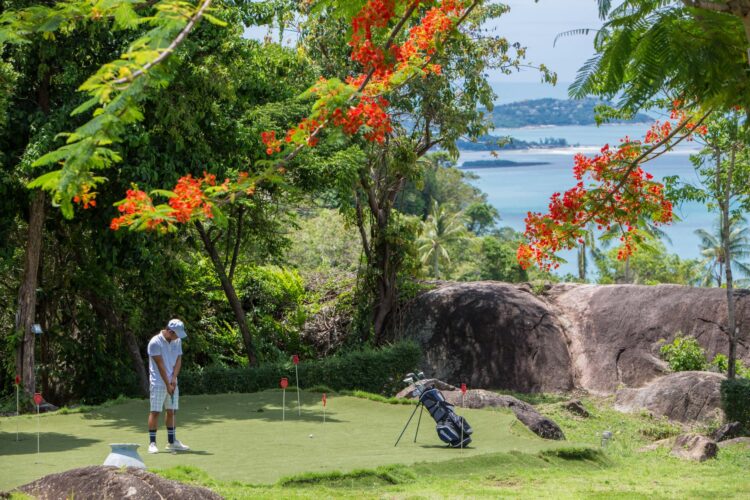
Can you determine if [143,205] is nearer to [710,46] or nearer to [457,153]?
[710,46]

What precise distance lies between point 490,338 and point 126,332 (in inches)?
317

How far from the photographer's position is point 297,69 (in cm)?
1916

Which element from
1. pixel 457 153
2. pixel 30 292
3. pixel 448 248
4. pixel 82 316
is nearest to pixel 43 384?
pixel 82 316

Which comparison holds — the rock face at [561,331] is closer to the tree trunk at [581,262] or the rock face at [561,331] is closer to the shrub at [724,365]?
the shrub at [724,365]

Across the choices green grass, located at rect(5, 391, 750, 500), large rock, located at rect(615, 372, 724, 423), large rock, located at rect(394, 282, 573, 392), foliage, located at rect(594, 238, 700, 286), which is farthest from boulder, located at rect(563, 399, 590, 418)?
foliage, located at rect(594, 238, 700, 286)

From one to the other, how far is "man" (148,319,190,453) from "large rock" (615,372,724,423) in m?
10.6

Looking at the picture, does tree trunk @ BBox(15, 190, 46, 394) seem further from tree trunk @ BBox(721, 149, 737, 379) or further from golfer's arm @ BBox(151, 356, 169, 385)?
tree trunk @ BBox(721, 149, 737, 379)

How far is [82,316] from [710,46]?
1426 cm

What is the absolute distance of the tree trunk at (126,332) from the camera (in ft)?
59.6

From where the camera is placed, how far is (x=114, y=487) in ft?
22.4

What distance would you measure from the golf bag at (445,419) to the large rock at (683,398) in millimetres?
8320

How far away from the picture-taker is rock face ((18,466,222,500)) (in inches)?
269

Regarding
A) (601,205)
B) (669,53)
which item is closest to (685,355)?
(601,205)

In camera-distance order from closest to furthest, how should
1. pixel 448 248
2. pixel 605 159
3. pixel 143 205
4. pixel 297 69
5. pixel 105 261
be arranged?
pixel 143 205, pixel 605 159, pixel 105 261, pixel 297 69, pixel 448 248
